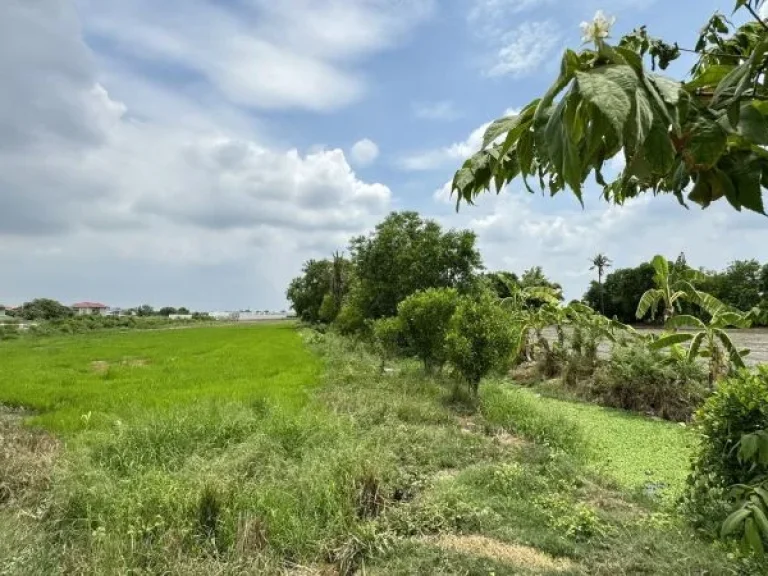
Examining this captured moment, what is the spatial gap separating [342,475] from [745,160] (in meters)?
4.03

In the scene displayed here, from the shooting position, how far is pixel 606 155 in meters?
0.89

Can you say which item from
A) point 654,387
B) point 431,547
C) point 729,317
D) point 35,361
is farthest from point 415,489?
point 35,361

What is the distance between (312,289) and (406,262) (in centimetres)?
2754

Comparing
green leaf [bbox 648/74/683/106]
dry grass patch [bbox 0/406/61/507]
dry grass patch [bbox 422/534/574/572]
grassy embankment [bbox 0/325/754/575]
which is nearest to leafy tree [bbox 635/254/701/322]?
grassy embankment [bbox 0/325/754/575]

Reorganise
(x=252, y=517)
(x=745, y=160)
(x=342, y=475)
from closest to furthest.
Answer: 1. (x=745, y=160)
2. (x=252, y=517)
3. (x=342, y=475)

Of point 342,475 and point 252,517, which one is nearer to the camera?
point 252,517

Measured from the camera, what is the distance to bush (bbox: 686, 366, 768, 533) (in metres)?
3.60

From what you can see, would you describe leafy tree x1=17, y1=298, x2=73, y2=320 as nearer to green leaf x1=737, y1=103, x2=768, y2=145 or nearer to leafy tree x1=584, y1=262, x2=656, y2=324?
leafy tree x1=584, y1=262, x2=656, y2=324

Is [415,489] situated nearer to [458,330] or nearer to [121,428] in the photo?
[121,428]

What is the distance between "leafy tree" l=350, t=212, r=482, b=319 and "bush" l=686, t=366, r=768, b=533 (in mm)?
15873

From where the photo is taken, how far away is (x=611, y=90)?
0.70m

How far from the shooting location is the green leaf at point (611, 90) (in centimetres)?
67

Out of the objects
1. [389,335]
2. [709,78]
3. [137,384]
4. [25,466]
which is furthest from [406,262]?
[709,78]

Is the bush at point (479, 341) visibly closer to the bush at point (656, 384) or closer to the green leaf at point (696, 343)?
the bush at point (656, 384)
